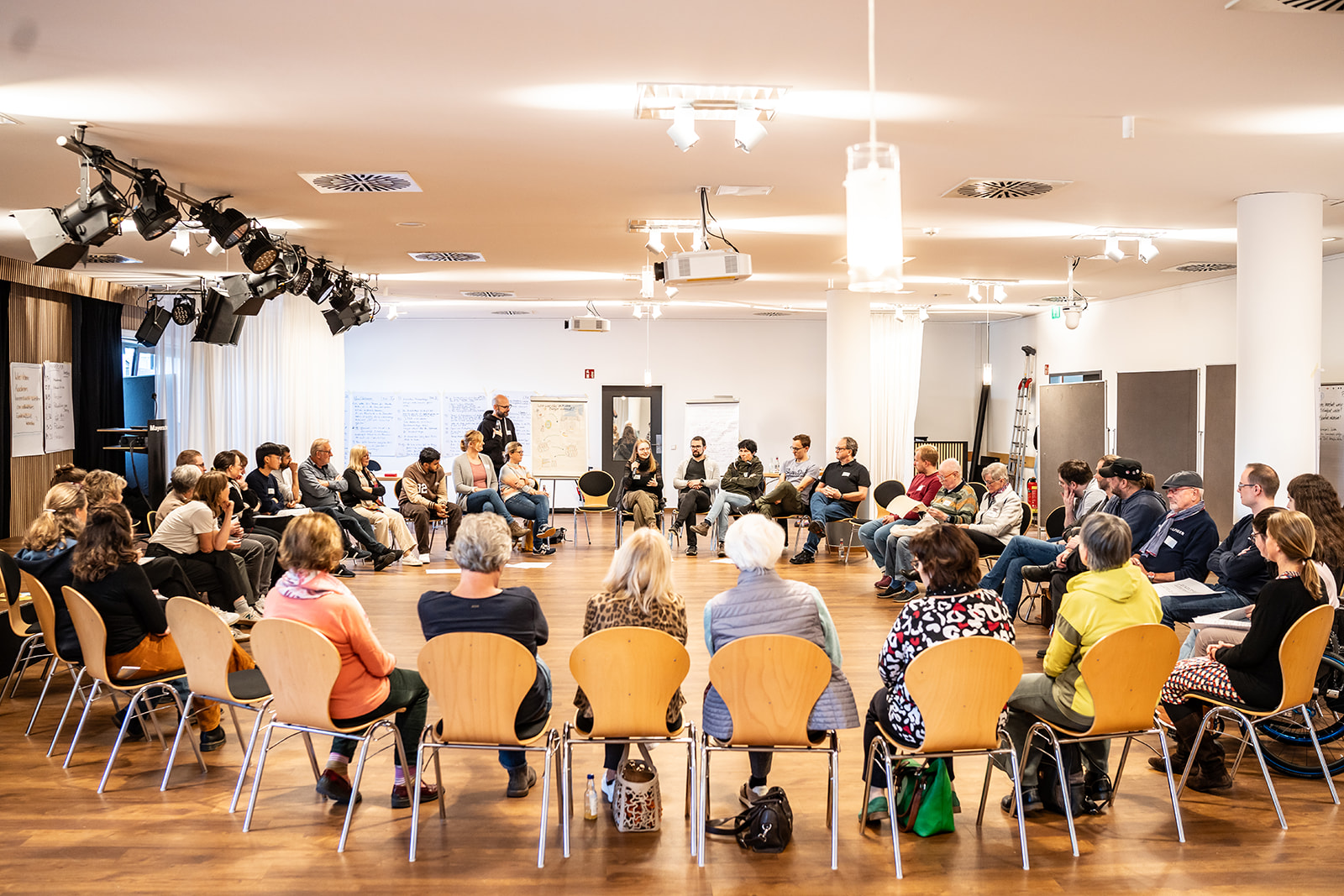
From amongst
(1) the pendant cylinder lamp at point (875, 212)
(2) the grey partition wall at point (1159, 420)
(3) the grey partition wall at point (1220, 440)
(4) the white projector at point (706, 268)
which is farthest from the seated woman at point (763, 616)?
(2) the grey partition wall at point (1159, 420)

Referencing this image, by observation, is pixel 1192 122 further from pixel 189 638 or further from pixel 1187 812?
pixel 189 638

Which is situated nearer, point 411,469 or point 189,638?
point 189,638

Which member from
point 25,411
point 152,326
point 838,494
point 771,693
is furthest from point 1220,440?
point 25,411

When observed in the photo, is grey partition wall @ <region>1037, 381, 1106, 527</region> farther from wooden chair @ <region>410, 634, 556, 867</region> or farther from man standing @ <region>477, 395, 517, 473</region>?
wooden chair @ <region>410, 634, 556, 867</region>

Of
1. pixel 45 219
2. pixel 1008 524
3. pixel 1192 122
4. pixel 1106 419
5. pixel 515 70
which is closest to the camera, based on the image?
pixel 515 70

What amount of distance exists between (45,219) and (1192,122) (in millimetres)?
6146

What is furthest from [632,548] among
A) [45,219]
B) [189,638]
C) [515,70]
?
[45,219]

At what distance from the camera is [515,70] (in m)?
4.20

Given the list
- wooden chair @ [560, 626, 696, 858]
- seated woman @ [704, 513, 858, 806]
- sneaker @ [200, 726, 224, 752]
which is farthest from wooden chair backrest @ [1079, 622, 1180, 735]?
sneaker @ [200, 726, 224, 752]

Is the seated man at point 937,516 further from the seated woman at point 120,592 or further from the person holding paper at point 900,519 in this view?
the seated woman at point 120,592

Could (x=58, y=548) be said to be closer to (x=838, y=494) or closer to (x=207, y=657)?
(x=207, y=657)

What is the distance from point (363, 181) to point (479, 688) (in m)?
4.06

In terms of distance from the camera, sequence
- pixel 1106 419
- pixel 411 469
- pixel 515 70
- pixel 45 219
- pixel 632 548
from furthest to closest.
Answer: pixel 1106 419
pixel 411 469
pixel 45 219
pixel 515 70
pixel 632 548

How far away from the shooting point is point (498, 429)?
12133 mm
